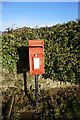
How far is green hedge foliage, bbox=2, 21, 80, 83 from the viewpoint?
7.53 m

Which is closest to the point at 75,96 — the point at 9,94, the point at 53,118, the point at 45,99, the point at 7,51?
the point at 45,99

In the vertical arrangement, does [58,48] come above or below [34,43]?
below

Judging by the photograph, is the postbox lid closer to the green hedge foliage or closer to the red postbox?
the red postbox

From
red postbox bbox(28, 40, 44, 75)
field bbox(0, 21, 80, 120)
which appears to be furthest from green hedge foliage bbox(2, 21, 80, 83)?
red postbox bbox(28, 40, 44, 75)

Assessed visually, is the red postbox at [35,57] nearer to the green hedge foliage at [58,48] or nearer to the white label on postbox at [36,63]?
the white label on postbox at [36,63]

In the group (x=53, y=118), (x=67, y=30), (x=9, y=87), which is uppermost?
(x=67, y=30)

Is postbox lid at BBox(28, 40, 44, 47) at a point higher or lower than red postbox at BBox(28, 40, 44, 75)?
higher

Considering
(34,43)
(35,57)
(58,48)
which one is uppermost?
(34,43)

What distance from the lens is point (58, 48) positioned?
7.60 metres

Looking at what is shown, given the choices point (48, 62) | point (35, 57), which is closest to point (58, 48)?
point (48, 62)

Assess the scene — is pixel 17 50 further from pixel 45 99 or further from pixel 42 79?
pixel 45 99

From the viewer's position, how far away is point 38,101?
683 centimetres

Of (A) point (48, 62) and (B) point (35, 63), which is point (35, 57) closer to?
(B) point (35, 63)

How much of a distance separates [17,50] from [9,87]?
1.14 meters
